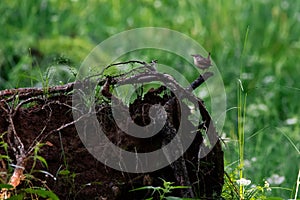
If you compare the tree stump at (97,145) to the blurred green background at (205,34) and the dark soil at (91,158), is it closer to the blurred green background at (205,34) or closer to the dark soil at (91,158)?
the dark soil at (91,158)

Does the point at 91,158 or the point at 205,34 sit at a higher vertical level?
the point at 91,158

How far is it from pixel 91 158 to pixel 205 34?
3.77 meters

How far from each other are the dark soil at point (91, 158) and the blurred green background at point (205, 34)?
2684 millimetres

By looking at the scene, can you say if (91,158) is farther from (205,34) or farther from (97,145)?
(205,34)

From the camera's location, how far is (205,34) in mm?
5660

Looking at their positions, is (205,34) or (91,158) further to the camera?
(205,34)

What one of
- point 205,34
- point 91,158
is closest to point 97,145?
point 91,158

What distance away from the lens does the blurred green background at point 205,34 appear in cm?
509

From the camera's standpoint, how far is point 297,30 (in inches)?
227

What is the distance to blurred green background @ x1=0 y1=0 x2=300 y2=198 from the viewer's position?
5.09 meters

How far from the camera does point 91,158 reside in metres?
2.04

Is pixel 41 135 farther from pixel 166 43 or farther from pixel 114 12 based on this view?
pixel 114 12

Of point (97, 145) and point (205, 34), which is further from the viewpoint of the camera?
point (205, 34)

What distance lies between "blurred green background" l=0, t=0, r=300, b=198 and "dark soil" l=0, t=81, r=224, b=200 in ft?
8.81
